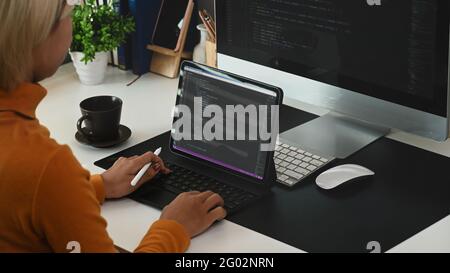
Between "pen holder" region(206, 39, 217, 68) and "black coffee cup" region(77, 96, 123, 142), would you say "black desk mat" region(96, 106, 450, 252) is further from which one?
"pen holder" region(206, 39, 217, 68)

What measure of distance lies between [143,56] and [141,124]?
36 centimetres

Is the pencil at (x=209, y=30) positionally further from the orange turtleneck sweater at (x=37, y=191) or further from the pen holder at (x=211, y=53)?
the orange turtleneck sweater at (x=37, y=191)

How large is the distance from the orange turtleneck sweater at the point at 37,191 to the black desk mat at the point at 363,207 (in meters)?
0.37

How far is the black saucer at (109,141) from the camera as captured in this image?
5.80ft

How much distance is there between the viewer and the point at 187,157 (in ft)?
5.58

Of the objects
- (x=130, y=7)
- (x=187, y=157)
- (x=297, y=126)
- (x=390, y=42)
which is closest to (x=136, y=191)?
(x=187, y=157)

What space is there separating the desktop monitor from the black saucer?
303 millimetres

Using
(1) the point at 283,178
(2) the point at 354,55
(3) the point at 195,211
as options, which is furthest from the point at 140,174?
(2) the point at 354,55

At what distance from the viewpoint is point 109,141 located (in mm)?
1781

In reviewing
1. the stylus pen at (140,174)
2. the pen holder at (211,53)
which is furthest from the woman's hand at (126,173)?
the pen holder at (211,53)

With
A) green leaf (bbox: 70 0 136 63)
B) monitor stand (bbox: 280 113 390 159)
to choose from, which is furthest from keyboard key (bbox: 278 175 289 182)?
green leaf (bbox: 70 0 136 63)

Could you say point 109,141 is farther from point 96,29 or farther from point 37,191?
point 37,191

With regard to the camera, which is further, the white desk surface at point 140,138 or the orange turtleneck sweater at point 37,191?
the white desk surface at point 140,138

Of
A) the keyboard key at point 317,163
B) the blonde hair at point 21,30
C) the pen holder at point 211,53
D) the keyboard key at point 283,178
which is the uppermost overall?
the blonde hair at point 21,30
